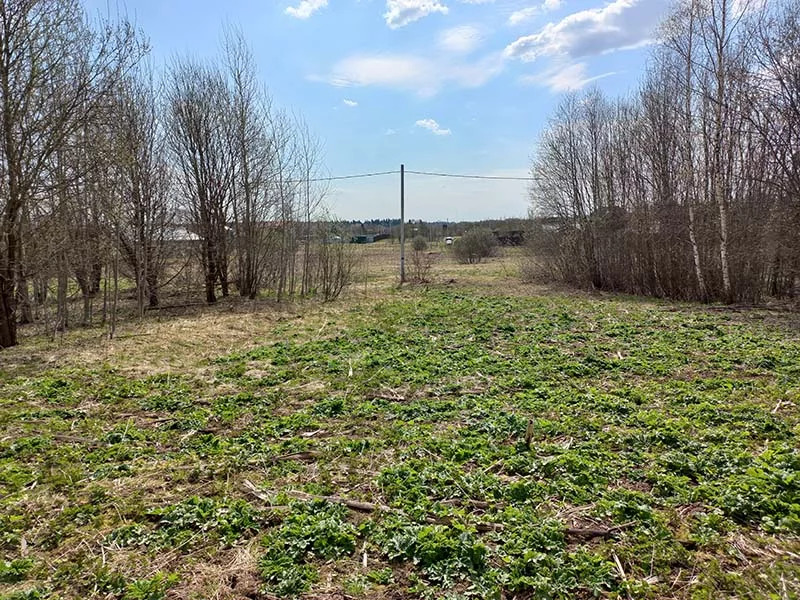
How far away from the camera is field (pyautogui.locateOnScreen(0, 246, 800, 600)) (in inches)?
78.8

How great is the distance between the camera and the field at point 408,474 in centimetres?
200

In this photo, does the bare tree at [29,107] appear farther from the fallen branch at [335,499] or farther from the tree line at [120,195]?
the fallen branch at [335,499]

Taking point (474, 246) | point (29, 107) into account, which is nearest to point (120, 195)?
point (29, 107)

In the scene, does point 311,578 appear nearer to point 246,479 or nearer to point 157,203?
point 246,479

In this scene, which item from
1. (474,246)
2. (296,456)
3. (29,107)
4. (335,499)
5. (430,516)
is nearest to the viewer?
(430,516)

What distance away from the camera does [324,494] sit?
8.84 feet

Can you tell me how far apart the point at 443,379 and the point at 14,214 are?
21.9 feet

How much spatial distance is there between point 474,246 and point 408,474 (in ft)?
78.5

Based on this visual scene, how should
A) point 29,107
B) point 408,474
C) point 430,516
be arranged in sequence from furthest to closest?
point 29,107 → point 408,474 → point 430,516

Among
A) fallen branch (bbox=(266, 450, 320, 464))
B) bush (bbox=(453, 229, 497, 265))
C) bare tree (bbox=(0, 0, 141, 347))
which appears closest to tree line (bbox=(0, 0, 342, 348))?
bare tree (bbox=(0, 0, 141, 347))

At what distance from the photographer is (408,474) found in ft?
9.37

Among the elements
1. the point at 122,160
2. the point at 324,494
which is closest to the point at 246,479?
the point at 324,494

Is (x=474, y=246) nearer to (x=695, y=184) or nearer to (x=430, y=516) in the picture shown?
(x=695, y=184)

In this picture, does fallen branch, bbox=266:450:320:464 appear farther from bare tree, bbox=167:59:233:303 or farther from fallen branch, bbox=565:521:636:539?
bare tree, bbox=167:59:233:303
